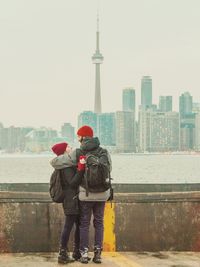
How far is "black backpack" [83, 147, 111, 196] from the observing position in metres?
7.13

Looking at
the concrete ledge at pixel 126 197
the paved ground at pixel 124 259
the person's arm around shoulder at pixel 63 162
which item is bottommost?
the paved ground at pixel 124 259

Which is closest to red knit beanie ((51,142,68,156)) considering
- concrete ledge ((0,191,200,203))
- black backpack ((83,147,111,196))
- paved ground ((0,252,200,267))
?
black backpack ((83,147,111,196))

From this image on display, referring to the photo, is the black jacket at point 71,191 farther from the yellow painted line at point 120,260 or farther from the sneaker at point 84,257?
the yellow painted line at point 120,260

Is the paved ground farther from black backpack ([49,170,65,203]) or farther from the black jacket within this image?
black backpack ([49,170,65,203])

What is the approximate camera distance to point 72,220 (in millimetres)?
7363

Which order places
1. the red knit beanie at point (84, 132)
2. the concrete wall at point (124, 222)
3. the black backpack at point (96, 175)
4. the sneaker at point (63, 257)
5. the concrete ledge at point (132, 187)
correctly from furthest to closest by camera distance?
the concrete ledge at point (132, 187) → the concrete wall at point (124, 222) → the red knit beanie at point (84, 132) → the sneaker at point (63, 257) → the black backpack at point (96, 175)

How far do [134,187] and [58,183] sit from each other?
4069 millimetres

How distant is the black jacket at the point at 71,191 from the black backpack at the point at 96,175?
0.34 ft

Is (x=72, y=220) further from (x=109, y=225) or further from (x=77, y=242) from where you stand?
(x=109, y=225)

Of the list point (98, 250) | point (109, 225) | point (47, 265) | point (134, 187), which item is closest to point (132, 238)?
point (109, 225)

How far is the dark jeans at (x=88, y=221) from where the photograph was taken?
728cm

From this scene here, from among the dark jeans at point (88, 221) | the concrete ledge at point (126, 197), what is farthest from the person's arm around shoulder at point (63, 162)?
the concrete ledge at point (126, 197)

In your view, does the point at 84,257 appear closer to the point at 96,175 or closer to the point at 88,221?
the point at 88,221

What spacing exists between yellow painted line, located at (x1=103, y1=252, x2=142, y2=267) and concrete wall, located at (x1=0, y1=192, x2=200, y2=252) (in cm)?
18
